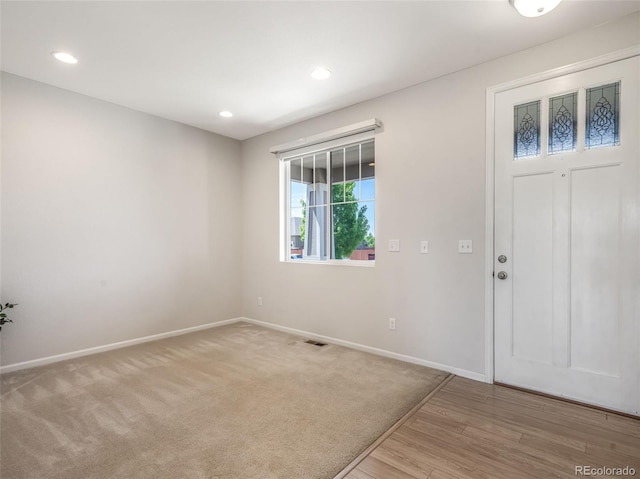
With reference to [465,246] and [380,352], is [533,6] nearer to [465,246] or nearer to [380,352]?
[465,246]

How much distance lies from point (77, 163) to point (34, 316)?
1600 millimetres

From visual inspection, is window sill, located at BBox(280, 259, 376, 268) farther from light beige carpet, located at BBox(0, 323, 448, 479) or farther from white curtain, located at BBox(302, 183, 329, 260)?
light beige carpet, located at BBox(0, 323, 448, 479)

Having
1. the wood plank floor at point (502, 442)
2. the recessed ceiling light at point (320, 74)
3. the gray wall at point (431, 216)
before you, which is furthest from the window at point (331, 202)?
the wood plank floor at point (502, 442)

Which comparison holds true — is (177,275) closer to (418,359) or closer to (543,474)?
(418,359)

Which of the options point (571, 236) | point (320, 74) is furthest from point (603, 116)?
point (320, 74)

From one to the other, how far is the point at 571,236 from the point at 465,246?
0.76m

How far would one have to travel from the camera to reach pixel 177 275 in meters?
4.22

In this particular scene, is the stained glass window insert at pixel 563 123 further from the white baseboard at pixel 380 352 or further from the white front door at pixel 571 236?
the white baseboard at pixel 380 352

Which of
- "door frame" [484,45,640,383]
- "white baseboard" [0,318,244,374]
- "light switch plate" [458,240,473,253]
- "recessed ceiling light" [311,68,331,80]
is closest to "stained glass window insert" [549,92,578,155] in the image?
"door frame" [484,45,640,383]

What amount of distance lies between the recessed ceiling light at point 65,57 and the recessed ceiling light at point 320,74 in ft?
6.75

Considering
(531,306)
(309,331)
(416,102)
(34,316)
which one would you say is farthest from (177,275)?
(531,306)

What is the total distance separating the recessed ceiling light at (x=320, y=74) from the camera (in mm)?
2918

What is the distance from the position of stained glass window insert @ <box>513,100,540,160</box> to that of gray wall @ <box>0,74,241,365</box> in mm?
3726

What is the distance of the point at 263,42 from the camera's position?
252 cm
